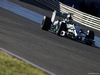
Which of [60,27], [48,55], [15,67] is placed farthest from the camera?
[60,27]

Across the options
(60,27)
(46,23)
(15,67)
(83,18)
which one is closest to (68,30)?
(60,27)

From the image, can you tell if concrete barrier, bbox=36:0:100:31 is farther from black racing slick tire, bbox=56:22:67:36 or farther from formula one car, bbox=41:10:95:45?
black racing slick tire, bbox=56:22:67:36

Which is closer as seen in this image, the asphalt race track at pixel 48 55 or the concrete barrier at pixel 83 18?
the asphalt race track at pixel 48 55

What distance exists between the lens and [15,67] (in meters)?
8.38

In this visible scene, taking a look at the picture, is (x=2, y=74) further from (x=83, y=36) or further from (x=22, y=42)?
(x=83, y=36)

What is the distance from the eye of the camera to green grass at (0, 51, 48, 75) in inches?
313

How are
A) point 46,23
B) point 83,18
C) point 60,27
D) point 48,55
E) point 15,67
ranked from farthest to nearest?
point 83,18, point 46,23, point 60,27, point 48,55, point 15,67

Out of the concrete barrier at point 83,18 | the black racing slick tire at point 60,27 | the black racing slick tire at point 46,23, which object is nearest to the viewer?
the black racing slick tire at point 60,27

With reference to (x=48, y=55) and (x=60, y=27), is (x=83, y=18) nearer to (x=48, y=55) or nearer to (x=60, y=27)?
(x=60, y=27)

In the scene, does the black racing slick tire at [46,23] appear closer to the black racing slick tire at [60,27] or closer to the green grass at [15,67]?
the black racing slick tire at [60,27]

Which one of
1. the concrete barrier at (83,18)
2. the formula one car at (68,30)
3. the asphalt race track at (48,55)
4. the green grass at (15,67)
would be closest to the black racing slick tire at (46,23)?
the formula one car at (68,30)

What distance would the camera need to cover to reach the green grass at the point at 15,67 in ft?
26.1

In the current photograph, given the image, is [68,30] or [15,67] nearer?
[15,67]

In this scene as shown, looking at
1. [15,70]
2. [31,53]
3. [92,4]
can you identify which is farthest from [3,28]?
[92,4]
